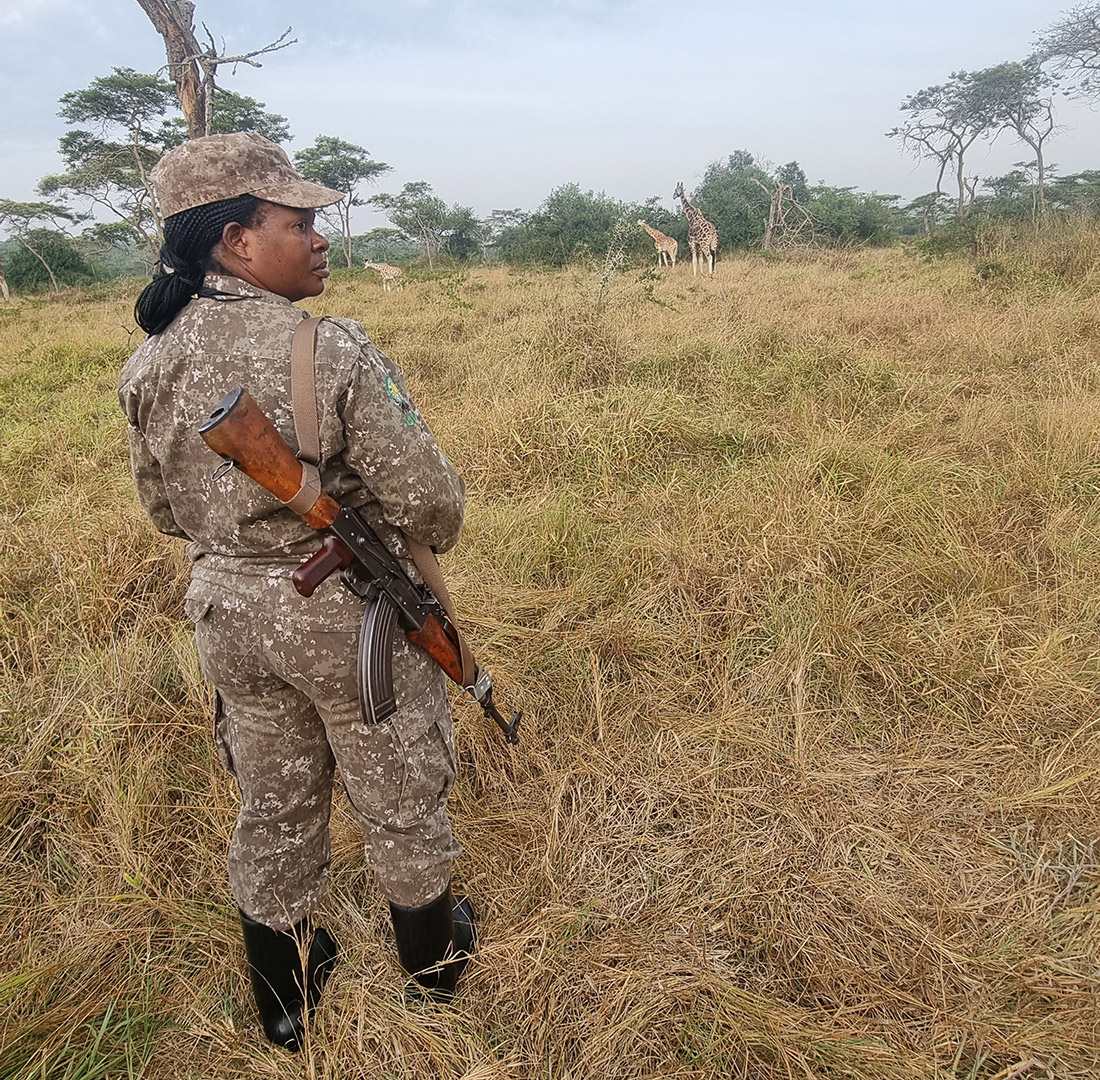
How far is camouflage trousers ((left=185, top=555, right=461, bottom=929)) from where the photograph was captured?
3.63 feet

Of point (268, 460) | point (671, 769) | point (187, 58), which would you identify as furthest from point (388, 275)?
point (268, 460)

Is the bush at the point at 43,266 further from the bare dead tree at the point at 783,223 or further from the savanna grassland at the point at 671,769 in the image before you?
the savanna grassland at the point at 671,769

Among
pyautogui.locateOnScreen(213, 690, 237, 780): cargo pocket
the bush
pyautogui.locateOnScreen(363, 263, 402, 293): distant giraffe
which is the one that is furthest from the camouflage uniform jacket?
the bush

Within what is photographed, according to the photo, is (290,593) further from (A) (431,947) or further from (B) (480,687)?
(A) (431,947)

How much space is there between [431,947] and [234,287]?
4.25 feet

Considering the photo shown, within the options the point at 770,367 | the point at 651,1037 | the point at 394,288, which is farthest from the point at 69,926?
the point at 394,288

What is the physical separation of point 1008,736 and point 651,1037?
54.4 inches

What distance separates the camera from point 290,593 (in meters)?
1.10

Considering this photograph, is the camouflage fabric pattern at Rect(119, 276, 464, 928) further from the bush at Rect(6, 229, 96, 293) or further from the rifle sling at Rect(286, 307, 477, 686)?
the bush at Rect(6, 229, 96, 293)

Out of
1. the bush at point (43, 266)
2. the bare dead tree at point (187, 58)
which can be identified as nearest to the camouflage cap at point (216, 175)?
the bare dead tree at point (187, 58)

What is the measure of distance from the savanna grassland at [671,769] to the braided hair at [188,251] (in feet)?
4.29

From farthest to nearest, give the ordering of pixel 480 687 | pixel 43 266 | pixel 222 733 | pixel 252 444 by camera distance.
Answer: pixel 43 266, pixel 480 687, pixel 222 733, pixel 252 444

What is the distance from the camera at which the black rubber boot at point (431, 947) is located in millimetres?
1304

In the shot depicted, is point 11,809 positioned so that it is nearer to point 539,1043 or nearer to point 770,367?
point 539,1043
